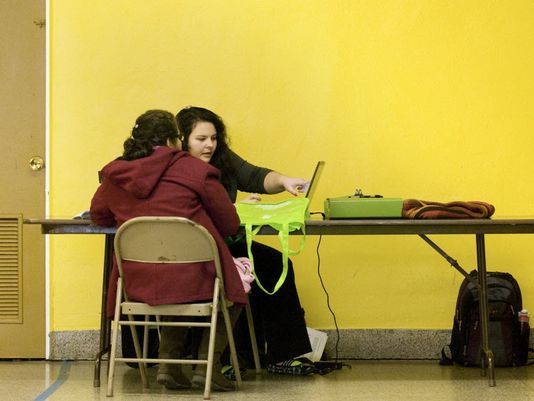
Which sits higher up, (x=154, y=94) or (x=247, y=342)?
(x=154, y=94)

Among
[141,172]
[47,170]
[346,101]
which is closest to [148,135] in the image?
[141,172]

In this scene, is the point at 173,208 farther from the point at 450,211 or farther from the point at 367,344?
the point at 367,344

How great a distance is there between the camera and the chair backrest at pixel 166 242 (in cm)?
348

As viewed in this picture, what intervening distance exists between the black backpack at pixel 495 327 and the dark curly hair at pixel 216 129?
1.19m

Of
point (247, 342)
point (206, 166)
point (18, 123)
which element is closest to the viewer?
point (206, 166)

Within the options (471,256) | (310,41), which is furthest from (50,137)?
(471,256)

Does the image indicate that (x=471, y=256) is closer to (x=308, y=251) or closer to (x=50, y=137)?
(x=308, y=251)

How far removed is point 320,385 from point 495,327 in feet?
3.08

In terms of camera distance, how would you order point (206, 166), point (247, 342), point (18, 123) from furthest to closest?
point (18, 123), point (247, 342), point (206, 166)

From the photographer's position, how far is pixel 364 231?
12.3 feet

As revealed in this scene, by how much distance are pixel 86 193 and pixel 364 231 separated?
1.54m

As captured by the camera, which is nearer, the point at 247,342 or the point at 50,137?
the point at 247,342

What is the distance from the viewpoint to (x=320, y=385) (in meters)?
3.91

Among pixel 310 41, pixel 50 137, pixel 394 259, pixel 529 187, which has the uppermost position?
pixel 310 41
